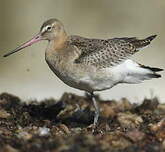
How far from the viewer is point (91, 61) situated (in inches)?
399

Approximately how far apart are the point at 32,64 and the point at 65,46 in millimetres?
7728

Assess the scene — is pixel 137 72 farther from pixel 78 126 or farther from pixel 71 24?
pixel 71 24

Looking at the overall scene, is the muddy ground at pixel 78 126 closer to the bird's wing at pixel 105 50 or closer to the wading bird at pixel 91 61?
the wading bird at pixel 91 61

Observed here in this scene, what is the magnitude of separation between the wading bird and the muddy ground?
0.44 m

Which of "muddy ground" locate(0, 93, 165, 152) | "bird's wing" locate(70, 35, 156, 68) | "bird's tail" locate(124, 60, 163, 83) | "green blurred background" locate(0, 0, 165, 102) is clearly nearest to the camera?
"muddy ground" locate(0, 93, 165, 152)

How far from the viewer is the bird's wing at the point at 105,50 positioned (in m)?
10.2

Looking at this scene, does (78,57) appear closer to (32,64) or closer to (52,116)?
(52,116)

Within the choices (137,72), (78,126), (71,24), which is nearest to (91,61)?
(137,72)

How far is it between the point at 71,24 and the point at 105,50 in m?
8.07

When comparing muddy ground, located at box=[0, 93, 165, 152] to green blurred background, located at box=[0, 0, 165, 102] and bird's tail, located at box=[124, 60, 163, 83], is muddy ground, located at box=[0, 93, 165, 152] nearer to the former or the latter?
bird's tail, located at box=[124, 60, 163, 83]

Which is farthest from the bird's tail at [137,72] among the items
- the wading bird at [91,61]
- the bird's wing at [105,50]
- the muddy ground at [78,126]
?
the muddy ground at [78,126]

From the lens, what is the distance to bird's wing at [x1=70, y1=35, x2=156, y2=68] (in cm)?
1018

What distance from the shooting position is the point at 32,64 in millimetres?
18078

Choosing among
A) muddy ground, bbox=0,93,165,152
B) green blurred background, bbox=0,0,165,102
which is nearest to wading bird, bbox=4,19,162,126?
muddy ground, bbox=0,93,165,152
